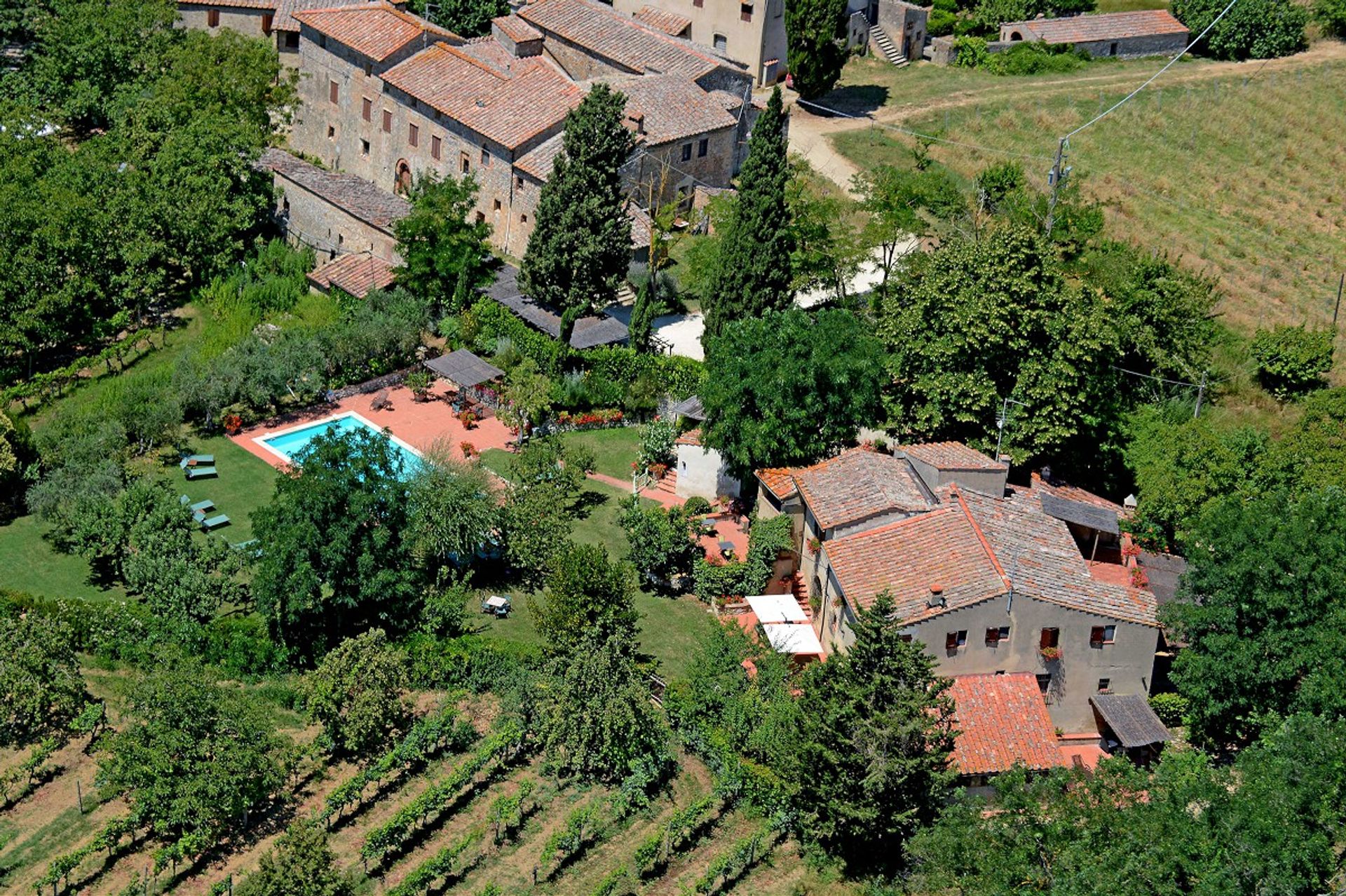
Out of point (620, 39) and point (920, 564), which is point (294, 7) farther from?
point (920, 564)

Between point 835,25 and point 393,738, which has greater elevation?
point 835,25

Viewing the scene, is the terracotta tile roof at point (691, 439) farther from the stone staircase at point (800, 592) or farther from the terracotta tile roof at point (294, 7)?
the terracotta tile roof at point (294, 7)

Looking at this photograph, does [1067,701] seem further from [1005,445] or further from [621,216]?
[621,216]

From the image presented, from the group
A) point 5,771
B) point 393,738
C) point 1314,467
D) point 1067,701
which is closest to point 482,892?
point 393,738

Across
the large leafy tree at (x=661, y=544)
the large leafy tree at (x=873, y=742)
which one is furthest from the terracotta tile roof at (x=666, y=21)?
the large leafy tree at (x=873, y=742)

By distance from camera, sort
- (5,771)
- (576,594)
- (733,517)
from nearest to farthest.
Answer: (5,771) → (576,594) → (733,517)

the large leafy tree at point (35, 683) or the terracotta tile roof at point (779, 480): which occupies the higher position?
the terracotta tile roof at point (779, 480)
